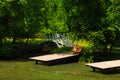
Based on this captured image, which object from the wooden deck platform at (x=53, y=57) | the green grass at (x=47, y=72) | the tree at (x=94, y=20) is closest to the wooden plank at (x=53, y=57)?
the wooden deck platform at (x=53, y=57)

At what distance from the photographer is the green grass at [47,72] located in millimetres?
24375

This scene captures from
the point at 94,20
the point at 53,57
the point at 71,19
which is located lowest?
the point at 53,57

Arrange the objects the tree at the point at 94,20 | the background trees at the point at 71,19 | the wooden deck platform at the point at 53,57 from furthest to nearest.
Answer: the background trees at the point at 71,19
the tree at the point at 94,20
the wooden deck platform at the point at 53,57

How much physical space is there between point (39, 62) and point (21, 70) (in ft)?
16.5

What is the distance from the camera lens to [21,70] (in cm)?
2744

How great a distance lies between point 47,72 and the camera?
1050 inches

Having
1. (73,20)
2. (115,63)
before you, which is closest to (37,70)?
(115,63)

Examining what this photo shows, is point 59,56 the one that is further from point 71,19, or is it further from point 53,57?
point 71,19

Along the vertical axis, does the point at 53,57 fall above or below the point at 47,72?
above

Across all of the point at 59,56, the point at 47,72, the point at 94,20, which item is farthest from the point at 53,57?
the point at 94,20

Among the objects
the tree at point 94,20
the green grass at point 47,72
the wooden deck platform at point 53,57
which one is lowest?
the green grass at point 47,72

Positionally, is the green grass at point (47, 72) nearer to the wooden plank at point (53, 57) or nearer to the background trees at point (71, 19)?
the wooden plank at point (53, 57)

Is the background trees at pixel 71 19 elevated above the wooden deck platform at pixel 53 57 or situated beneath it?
elevated above

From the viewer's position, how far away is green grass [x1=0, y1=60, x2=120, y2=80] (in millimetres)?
24375
